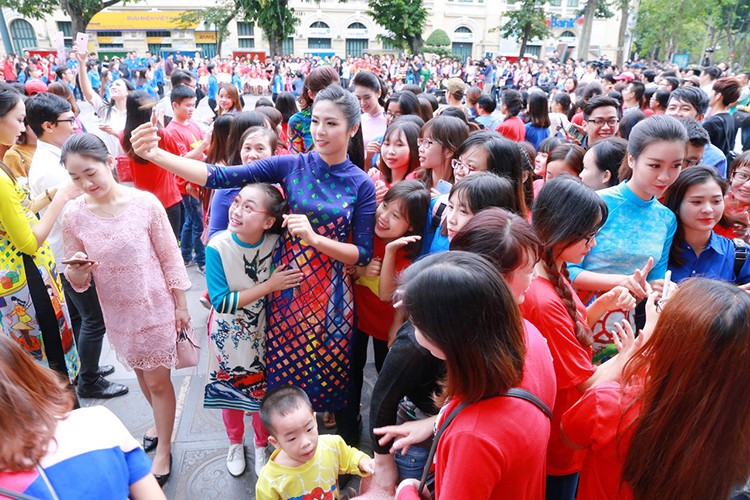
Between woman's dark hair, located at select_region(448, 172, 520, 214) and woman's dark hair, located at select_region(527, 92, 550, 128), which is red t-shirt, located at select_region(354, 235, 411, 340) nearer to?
woman's dark hair, located at select_region(448, 172, 520, 214)

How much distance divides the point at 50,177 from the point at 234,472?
7.02 ft

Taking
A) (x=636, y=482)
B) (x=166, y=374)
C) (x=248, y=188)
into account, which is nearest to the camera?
(x=636, y=482)

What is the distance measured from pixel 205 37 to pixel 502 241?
46210 mm

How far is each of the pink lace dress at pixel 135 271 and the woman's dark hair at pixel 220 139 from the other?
1.15 metres

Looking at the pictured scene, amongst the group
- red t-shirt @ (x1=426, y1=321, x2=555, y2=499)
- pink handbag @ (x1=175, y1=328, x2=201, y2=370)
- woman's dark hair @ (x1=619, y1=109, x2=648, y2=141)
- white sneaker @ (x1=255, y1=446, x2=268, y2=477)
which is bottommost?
white sneaker @ (x1=255, y1=446, x2=268, y2=477)

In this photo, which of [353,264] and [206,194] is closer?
[353,264]

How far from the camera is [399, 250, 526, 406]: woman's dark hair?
3.58 ft

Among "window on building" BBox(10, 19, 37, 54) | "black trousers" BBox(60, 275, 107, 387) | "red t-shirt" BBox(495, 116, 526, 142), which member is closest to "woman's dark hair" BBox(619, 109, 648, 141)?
"red t-shirt" BBox(495, 116, 526, 142)

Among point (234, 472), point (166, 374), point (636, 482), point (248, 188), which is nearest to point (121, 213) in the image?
point (248, 188)

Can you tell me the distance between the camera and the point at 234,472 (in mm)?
2596

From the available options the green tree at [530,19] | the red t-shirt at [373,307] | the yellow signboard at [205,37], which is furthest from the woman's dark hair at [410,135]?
the yellow signboard at [205,37]

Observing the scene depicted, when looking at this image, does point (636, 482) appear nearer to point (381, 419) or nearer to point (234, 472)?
point (381, 419)

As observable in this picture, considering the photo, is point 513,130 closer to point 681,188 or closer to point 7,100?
point 681,188

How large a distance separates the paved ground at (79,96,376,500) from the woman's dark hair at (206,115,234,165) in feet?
5.15
